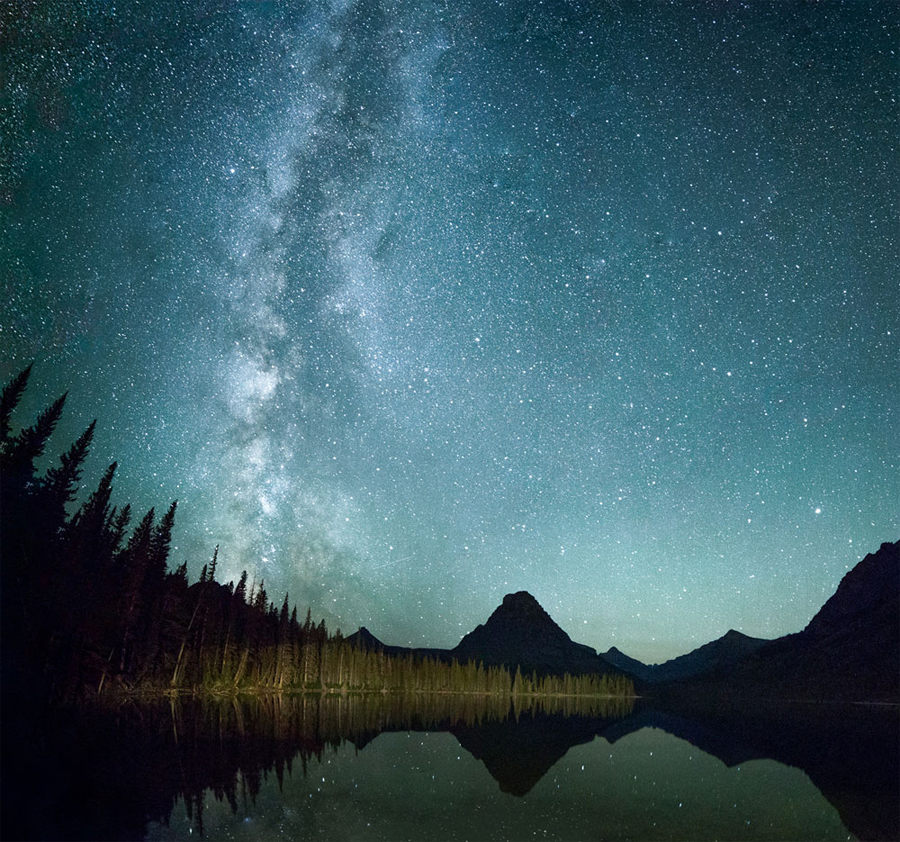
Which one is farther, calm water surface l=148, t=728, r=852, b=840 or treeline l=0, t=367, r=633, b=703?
treeline l=0, t=367, r=633, b=703

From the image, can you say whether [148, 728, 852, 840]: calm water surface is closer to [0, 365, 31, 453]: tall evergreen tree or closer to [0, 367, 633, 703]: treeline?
[0, 367, 633, 703]: treeline

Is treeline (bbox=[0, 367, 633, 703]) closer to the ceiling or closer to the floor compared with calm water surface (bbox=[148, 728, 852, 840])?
closer to the ceiling

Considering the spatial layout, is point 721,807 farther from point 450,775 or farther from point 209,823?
point 209,823

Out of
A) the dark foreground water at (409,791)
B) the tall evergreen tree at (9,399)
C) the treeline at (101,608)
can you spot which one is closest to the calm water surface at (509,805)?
the dark foreground water at (409,791)

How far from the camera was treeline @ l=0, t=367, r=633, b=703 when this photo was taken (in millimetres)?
34344

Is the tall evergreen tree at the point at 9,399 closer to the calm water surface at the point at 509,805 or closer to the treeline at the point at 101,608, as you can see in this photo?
the treeline at the point at 101,608

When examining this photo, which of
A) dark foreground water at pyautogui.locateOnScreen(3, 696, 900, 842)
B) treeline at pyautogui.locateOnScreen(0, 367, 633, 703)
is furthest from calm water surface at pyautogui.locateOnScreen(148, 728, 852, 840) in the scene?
treeline at pyautogui.locateOnScreen(0, 367, 633, 703)

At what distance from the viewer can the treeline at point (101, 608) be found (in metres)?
34.3

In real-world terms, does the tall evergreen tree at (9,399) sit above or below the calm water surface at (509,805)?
above

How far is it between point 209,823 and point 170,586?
252 feet

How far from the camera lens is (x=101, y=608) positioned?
49531mm

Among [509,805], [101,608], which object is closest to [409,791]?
[509,805]

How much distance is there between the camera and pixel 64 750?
18328 mm

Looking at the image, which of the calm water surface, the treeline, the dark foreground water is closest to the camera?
the dark foreground water
